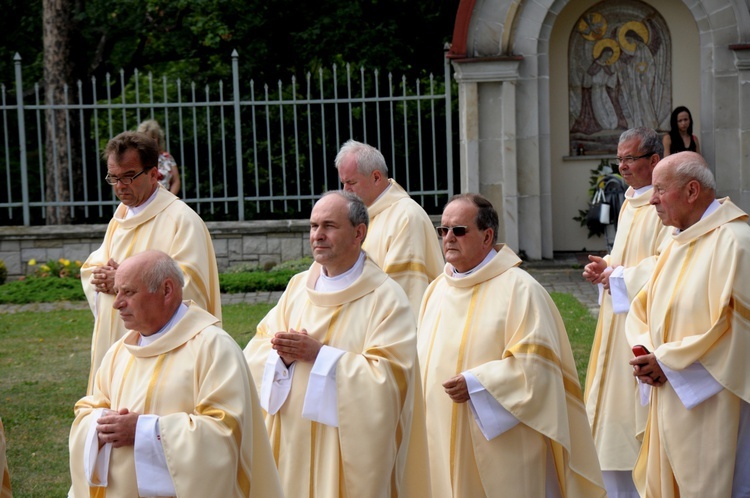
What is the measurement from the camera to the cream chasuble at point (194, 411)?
4.52 meters

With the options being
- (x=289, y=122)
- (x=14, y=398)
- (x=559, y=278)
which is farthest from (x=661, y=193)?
(x=289, y=122)

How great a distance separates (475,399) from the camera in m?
5.52

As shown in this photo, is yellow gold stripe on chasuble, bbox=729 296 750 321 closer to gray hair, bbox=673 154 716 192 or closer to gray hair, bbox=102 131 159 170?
gray hair, bbox=673 154 716 192

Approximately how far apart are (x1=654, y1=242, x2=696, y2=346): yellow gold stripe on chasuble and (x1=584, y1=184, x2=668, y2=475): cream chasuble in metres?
1.37

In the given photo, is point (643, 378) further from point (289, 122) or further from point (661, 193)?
point (289, 122)

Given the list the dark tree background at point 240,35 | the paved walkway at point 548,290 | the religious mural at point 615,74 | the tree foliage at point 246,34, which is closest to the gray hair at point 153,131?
the paved walkway at point 548,290

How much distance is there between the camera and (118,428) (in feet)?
15.0

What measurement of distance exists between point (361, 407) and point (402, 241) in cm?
256

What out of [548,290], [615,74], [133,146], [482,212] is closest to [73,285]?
[548,290]

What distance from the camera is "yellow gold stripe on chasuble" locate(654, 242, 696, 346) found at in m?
5.80

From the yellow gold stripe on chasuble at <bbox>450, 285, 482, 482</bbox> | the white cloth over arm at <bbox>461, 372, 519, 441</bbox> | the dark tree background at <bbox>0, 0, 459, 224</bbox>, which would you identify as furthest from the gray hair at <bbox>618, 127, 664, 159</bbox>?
the dark tree background at <bbox>0, 0, 459, 224</bbox>

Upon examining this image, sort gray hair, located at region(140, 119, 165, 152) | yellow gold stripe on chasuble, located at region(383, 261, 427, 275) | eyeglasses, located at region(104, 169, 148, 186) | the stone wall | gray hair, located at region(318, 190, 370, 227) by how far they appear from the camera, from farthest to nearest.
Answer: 1. the stone wall
2. gray hair, located at region(140, 119, 165, 152)
3. yellow gold stripe on chasuble, located at region(383, 261, 427, 275)
4. eyeglasses, located at region(104, 169, 148, 186)
5. gray hair, located at region(318, 190, 370, 227)

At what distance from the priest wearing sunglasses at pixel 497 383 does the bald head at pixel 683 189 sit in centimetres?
72

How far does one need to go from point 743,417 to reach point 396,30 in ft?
47.6
